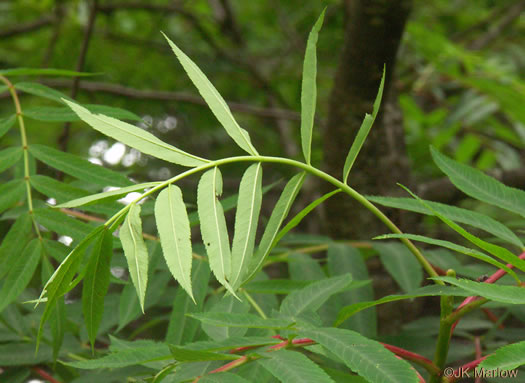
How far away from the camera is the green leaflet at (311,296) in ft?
2.39

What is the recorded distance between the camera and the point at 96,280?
628mm

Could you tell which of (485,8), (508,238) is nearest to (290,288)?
(508,238)

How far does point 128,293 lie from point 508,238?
569 mm

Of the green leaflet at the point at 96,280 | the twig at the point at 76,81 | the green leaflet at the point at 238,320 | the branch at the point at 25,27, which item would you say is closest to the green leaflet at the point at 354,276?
the green leaflet at the point at 238,320

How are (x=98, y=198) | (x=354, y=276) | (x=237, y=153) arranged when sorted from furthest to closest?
(x=237, y=153)
(x=354, y=276)
(x=98, y=198)

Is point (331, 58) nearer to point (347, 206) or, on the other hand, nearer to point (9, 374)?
point (347, 206)

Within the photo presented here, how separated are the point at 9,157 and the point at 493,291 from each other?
2.18 feet

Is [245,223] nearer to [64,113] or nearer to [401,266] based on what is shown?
[64,113]

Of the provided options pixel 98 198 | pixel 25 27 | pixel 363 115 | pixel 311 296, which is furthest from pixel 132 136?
pixel 25 27

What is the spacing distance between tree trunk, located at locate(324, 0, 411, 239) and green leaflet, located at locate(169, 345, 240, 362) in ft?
2.71

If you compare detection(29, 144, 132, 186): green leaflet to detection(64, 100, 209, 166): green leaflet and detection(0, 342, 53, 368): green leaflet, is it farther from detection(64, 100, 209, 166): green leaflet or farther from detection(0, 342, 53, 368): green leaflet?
detection(0, 342, 53, 368): green leaflet

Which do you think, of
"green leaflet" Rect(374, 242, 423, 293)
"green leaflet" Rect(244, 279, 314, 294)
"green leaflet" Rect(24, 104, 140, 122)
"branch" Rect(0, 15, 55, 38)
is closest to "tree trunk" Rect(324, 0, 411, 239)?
"green leaflet" Rect(374, 242, 423, 293)

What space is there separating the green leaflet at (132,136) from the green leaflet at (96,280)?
94 mm

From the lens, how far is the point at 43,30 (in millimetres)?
2777
